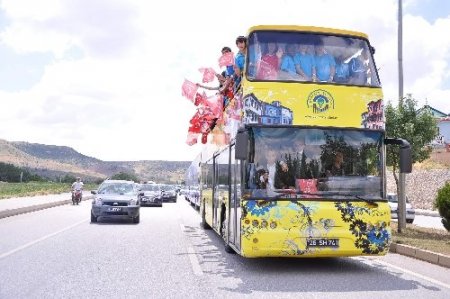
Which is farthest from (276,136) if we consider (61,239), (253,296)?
(61,239)

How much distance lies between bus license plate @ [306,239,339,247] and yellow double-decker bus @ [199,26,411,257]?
2 centimetres

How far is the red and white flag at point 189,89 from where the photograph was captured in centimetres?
1364

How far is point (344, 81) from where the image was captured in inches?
390

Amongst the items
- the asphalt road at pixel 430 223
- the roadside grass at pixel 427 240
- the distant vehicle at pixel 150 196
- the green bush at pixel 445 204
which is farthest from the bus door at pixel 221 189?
the distant vehicle at pixel 150 196

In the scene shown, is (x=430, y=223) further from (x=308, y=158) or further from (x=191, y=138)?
(x=308, y=158)

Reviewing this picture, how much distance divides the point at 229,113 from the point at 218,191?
110 inches

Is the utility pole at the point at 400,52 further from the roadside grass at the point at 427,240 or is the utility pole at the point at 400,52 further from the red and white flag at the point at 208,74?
the red and white flag at the point at 208,74

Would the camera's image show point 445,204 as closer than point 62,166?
Yes

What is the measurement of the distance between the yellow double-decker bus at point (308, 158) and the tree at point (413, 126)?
814cm

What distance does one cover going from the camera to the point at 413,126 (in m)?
17.5

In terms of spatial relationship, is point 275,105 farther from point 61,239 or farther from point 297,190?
point 61,239

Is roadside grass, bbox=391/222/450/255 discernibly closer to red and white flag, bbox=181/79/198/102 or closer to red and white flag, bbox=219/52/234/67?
red and white flag, bbox=219/52/234/67

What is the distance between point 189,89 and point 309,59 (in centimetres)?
442

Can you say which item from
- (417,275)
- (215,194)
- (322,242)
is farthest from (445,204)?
(322,242)
